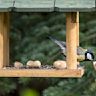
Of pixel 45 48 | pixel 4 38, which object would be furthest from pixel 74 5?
pixel 45 48

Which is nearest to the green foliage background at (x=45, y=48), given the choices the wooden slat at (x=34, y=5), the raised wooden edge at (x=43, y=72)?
the raised wooden edge at (x=43, y=72)

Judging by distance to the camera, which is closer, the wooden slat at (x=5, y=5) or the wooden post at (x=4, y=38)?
the wooden slat at (x=5, y=5)

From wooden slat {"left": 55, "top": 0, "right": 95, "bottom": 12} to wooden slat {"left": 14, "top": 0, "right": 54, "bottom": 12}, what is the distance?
4 centimetres

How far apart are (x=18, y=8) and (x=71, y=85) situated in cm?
110

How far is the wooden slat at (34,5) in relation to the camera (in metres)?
2.66

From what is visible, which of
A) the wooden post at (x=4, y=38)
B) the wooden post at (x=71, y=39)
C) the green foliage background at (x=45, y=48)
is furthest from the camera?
the green foliage background at (x=45, y=48)

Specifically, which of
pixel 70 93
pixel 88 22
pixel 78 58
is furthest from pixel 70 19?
pixel 88 22

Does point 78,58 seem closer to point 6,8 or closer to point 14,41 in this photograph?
point 6,8

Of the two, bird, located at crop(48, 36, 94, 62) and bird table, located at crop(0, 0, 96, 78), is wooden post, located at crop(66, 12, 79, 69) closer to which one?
bird table, located at crop(0, 0, 96, 78)

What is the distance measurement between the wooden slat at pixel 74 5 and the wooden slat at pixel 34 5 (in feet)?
0.13

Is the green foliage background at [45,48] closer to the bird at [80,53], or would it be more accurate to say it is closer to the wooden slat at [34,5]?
the bird at [80,53]

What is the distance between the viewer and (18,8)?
2693 mm

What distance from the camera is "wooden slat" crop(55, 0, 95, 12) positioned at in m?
2.68

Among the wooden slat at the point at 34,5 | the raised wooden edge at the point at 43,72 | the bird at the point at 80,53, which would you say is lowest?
the raised wooden edge at the point at 43,72
